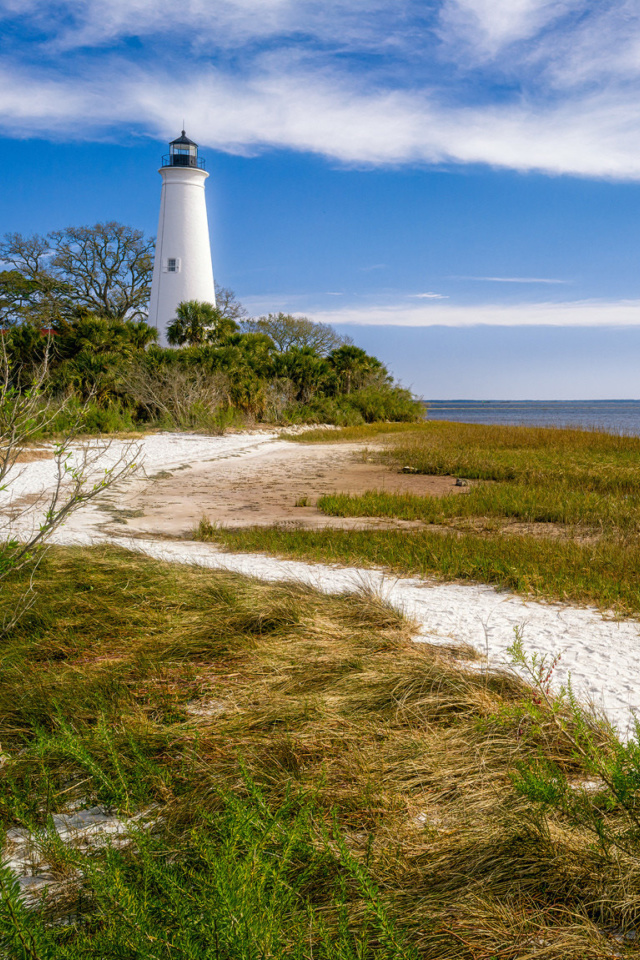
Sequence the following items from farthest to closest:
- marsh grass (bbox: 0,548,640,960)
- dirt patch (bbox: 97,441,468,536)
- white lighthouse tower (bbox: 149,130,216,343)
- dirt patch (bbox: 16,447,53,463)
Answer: white lighthouse tower (bbox: 149,130,216,343) < dirt patch (bbox: 16,447,53,463) < dirt patch (bbox: 97,441,468,536) < marsh grass (bbox: 0,548,640,960)

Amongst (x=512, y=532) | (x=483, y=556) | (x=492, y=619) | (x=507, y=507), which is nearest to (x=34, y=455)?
(x=507, y=507)

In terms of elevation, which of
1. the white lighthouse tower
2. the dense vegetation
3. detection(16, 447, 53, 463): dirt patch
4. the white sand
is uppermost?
the white lighthouse tower

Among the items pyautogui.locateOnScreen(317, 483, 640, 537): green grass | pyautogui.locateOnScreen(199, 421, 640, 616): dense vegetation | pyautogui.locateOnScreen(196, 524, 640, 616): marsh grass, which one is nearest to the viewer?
pyautogui.locateOnScreen(196, 524, 640, 616): marsh grass

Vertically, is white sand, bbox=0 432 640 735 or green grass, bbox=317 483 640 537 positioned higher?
green grass, bbox=317 483 640 537

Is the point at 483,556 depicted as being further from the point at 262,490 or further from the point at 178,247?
the point at 178,247

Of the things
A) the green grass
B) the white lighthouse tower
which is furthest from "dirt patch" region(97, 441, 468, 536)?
the white lighthouse tower

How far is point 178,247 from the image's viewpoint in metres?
34.1

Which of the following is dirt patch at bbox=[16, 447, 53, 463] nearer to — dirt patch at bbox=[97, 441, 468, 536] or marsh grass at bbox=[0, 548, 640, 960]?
dirt patch at bbox=[97, 441, 468, 536]

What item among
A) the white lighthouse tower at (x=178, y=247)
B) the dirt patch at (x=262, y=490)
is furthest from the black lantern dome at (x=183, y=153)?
the dirt patch at (x=262, y=490)

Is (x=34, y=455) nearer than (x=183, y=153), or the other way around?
(x=34, y=455)

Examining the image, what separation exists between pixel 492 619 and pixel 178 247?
3294 cm

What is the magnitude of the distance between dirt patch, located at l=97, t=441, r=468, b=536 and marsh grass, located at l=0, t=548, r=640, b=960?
4.14m

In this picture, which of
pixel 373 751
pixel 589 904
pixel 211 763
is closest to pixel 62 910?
pixel 211 763

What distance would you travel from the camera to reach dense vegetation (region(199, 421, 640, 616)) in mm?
5660
